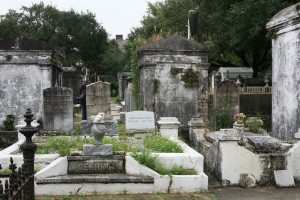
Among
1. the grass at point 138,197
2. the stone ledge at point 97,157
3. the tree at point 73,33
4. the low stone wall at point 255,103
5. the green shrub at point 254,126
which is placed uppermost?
the tree at point 73,33

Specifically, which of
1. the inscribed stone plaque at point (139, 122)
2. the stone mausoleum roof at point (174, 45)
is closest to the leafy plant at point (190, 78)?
the stone mausoleum roof at point (174, 45)

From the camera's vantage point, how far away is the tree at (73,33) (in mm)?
47844

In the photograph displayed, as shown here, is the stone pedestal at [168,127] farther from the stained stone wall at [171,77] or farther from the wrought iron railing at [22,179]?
the wrought iron railing at [22,179]

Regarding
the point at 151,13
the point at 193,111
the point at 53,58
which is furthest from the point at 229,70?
the point at 151,13

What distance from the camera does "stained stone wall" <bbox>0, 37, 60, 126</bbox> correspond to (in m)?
12.8

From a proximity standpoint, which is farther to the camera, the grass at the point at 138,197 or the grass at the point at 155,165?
the grass at the point at 155,165

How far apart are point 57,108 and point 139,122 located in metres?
3.09

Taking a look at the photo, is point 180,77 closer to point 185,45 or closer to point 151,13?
point 185,45

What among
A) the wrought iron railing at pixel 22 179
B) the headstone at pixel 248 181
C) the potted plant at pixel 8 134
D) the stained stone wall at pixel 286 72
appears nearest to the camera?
the wrought iron railing at pixel 22 179

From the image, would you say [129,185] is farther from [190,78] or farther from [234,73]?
A: [234,73]

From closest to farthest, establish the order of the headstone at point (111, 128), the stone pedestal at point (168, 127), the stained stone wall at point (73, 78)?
the stone pedestal at point (168, 127) → the headstone at point (111, 128) → the stained stone wall at point (73, 78)

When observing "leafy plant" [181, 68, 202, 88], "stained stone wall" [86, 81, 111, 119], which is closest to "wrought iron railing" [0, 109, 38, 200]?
"stained stone wall" [86, 81, 111, 119]

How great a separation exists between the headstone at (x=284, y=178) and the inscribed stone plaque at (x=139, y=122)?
3.79m

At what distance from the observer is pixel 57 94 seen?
37.1ft
